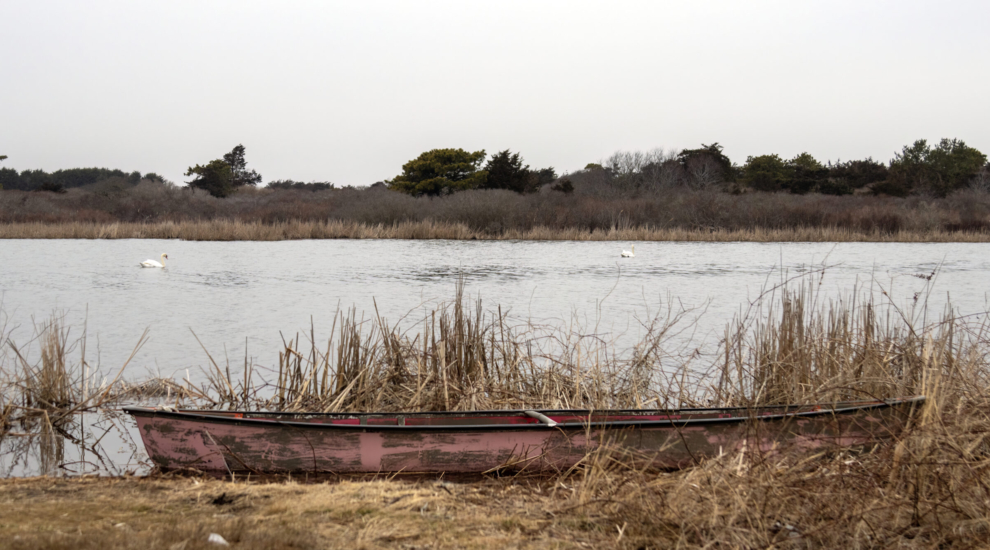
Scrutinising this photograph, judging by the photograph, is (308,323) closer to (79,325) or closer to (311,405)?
(79,325)

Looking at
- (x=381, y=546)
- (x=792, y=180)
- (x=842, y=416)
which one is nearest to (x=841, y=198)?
(x=792, y=180)

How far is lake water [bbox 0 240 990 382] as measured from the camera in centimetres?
1035

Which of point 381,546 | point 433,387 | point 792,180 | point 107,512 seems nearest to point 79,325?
point 433,387

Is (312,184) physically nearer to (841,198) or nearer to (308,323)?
(841,198)

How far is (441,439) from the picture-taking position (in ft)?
16.2

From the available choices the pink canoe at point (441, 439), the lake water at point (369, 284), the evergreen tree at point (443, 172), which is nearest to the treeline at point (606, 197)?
the evergreen tree at point (443, 172)

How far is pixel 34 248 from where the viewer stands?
2619 centimetres

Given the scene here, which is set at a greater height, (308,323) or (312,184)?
(312,184)

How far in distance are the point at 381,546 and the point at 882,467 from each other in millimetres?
2618

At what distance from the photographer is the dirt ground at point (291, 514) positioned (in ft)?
11.0

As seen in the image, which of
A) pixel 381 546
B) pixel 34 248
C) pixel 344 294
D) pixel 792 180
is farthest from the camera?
pixel 792 180

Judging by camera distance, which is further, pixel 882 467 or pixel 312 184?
pixel 312 184

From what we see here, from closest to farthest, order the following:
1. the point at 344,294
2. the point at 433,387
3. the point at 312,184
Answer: the point at 433,387 → the point at 344,294 → the point at 312,184

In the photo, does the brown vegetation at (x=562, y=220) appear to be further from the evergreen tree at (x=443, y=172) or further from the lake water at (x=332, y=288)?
the evergreen tree at (x=443, y=172)
